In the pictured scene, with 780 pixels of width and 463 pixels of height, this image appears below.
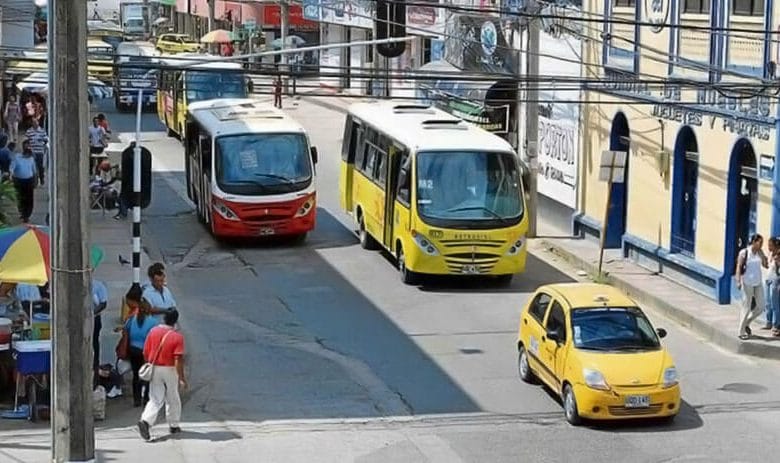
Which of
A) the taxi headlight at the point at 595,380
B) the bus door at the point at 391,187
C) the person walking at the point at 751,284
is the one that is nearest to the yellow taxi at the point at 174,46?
the bus door at the point at 391,187

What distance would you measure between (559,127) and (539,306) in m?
13.9

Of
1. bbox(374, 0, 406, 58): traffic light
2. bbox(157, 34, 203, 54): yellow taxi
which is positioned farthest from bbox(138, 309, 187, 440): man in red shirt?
bbox(157, 34, 203, 54): yellow taxi

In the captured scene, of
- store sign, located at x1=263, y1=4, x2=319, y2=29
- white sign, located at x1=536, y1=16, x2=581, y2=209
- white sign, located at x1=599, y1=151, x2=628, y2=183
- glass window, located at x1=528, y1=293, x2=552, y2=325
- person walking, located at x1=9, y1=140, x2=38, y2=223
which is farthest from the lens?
store sign, located at x1=263, y1=4, x2=319, y2=29

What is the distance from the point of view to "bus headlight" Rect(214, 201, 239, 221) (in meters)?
29.6

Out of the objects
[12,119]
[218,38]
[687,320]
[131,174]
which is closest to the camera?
[131,174]

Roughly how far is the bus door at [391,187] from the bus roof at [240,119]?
304 cm

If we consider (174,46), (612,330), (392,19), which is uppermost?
(392,19)

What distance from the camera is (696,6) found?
2655 cm

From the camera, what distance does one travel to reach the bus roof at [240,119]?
30344 millimetres

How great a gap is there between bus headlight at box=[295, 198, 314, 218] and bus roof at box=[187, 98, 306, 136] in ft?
4.88

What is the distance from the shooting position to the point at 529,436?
17.4m

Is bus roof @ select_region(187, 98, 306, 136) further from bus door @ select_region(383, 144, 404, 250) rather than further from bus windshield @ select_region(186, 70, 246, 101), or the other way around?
bus windshield @ select_region(186, 70, 246, 101)

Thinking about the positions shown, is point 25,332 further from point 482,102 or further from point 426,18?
point 426,18

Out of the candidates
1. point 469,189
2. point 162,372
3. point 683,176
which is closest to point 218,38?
point 469,189
